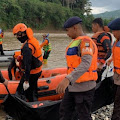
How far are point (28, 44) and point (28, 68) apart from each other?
0.37 m

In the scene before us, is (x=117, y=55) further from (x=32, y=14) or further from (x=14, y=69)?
(x=32, y=14)

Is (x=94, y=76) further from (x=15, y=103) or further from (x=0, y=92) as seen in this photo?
(x=0, y=92)

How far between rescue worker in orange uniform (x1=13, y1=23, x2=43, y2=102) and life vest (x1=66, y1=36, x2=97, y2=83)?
104 centimetres

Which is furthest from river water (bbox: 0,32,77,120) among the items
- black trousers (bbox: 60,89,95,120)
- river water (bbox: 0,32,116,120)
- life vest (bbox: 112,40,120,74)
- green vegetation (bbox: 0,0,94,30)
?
green vegetation (bbox: 0,0,94,30)

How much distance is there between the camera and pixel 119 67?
242cm

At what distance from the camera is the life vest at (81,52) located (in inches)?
74.0

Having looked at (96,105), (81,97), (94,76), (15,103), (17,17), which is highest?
(17,17)

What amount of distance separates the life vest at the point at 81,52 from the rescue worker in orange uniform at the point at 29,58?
104 centimetres

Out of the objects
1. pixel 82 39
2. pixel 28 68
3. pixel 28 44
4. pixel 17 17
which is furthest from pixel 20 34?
pixel 17 17

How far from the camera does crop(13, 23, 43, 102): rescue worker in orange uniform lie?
9.57 ft

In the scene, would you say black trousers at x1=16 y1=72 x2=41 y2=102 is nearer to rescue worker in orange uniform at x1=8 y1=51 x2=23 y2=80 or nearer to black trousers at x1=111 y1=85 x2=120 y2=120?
rescue worker in orange uniform at x1=8 y1=51 x2=23 y2=80

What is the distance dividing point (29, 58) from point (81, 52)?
3.99 feet

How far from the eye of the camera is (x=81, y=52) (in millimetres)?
1884

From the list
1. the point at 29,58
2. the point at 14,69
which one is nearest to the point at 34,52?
the point at 29,58
